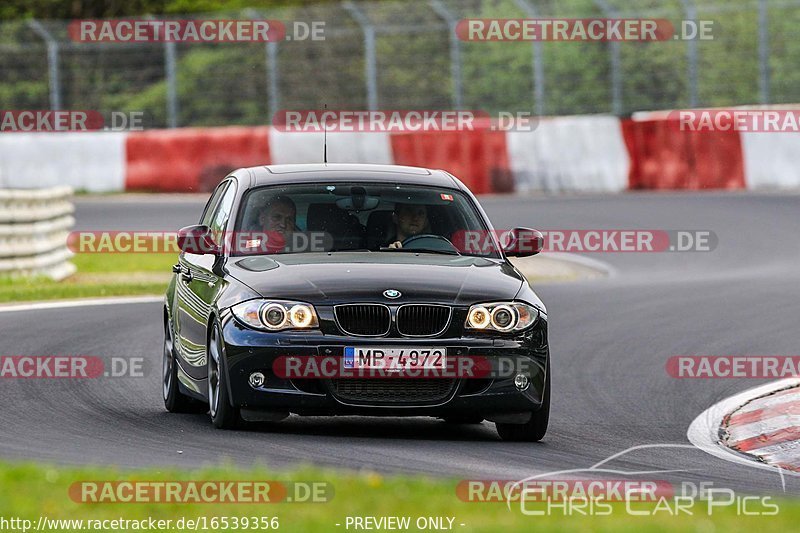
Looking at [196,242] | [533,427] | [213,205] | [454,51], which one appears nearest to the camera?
[533,427]

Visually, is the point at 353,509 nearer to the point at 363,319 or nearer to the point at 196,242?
the point at 363,319

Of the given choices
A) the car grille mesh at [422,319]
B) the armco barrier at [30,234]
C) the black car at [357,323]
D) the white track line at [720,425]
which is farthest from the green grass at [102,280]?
the car grille mesh at [422,319]

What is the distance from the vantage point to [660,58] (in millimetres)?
30234

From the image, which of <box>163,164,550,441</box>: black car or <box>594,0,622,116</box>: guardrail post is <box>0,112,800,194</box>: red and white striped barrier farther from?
<box>163,164,550,441</box>: black car

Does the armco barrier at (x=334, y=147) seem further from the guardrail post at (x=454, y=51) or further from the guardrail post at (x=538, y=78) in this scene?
the guardrail post at (x=538, y=78)

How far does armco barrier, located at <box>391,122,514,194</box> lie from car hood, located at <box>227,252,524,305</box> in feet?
65.1

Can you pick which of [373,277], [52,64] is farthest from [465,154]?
[373,277]

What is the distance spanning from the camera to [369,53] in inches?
1256

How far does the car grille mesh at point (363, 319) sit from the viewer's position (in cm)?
914

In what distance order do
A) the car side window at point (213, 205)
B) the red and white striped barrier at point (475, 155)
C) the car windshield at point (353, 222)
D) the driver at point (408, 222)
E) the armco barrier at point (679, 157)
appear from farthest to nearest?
the red and white striped barrier at point (475, 155)
the armco barrier at point (679, 157)
the car side window at point (213, 205)
the driver at point (408, 222)
the car windshield at point (353, 222)

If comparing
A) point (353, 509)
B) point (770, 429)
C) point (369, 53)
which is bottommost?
point (770, 429)

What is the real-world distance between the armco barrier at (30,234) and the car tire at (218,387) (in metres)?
10.7

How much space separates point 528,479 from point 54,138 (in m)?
25.9

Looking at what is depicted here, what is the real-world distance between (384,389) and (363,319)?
379mm
